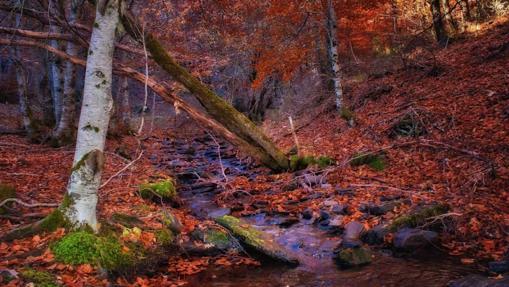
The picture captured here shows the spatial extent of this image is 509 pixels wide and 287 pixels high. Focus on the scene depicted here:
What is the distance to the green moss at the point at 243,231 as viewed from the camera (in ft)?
24.1

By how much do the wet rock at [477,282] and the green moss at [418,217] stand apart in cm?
189

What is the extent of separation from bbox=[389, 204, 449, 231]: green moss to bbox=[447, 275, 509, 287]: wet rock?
1.89m

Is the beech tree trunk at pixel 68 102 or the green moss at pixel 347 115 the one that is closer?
the beech tree trunk at pixel 68 102

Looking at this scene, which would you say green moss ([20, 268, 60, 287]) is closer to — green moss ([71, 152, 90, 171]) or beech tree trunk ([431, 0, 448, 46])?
green moss ([71, 152, 90, 171])

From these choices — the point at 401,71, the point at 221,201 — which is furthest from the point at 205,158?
the point at 401,71

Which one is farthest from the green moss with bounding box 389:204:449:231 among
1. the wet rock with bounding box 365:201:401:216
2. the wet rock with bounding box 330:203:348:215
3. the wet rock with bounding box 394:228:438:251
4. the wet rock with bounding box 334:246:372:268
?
the wet rock with bounding box 330:203:348:215

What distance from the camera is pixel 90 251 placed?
5.93 m

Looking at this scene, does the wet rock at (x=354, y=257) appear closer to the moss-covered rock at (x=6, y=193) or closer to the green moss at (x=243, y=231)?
the green moss at (x=243, y=231)

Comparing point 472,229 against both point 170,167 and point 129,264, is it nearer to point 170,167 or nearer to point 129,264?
point 129,264

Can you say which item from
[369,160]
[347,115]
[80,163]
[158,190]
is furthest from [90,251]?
[347,115]

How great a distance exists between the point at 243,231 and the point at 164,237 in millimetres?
1350

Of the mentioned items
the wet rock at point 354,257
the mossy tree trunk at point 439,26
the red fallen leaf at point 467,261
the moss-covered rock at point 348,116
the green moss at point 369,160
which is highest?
the mossy tree trunk at point 439,26

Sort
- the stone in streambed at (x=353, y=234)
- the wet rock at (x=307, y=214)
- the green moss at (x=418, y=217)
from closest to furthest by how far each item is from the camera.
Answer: the stone in streambed at (x=353, y=234), the green moss at (x=418, y=217), the wet rock at (x=307, y=214)

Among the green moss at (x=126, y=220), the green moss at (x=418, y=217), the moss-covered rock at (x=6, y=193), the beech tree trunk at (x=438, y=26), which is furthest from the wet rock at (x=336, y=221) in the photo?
the beech tree trunk at (x=438, y=26)
